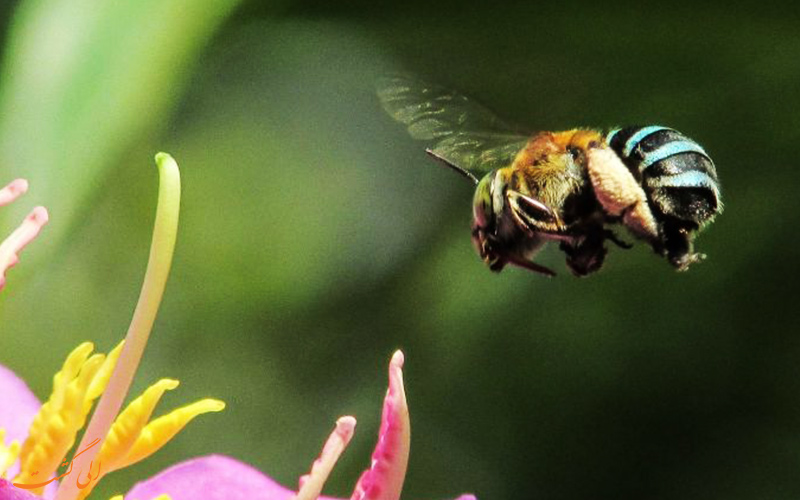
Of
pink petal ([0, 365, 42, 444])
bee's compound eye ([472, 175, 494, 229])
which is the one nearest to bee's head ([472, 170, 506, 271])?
bee's compound eye ([472, 175, 494, 229])

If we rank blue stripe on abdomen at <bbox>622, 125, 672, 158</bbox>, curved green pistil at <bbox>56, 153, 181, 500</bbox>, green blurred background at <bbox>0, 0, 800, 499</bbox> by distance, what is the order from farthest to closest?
green blurred background at <bbox>0, 0, 800, 499</bbox>
blue stripe on abdomen at <bbox>622, 125, 672, 158</bbox>
curved green pistil at <bbox>56, 153, 181, 500</bbox>

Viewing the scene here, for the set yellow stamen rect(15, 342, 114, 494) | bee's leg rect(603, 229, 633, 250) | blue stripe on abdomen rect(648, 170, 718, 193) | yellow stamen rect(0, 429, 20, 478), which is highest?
blue stripe on abdomen rect(648, 170, 718, 193)

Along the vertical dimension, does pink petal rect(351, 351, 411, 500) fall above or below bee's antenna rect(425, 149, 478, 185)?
below

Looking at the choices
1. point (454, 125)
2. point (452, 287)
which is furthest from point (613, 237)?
point (452, 287)

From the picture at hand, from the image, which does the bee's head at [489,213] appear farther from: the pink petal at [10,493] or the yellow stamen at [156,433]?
the pink petal at [10,493]

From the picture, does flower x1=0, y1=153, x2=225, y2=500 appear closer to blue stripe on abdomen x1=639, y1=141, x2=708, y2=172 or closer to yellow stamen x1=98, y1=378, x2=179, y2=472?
yellow stamen x1=98, y1=378, x2=179, y2=472

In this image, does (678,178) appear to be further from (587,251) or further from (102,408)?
(102,408)
